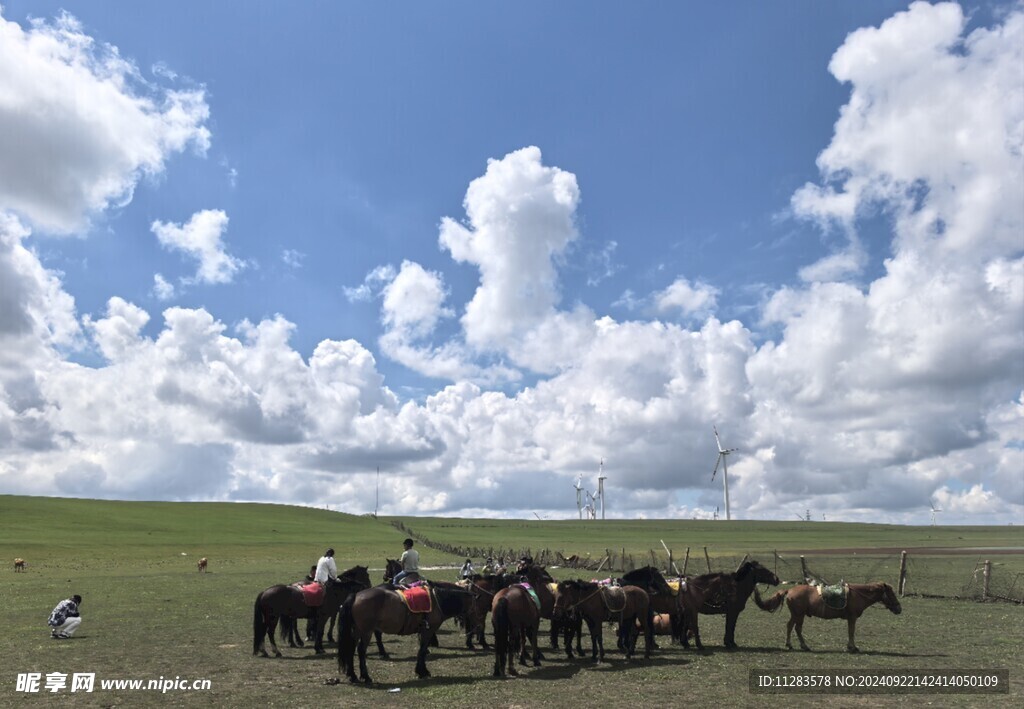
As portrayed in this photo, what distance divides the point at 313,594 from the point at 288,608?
736 mm

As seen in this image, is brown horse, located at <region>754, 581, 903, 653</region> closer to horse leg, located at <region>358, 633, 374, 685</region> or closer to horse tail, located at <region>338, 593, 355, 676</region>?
horse leg, located at <region>358, 633, 374, 685</region>

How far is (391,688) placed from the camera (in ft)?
45.9

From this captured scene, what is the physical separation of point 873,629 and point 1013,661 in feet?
17.4

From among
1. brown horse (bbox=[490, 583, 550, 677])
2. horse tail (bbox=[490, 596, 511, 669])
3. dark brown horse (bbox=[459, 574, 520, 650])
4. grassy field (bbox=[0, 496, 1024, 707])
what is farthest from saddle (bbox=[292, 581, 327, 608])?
horse tail (bbox=[490, 596, 511, 669])

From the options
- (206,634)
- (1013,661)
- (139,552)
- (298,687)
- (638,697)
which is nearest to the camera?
(638,697)

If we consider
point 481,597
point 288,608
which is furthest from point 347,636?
point 481,597

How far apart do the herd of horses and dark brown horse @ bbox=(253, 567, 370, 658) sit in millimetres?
25

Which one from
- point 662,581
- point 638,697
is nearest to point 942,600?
point 662,581

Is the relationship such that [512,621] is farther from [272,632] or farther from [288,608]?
[272,632]

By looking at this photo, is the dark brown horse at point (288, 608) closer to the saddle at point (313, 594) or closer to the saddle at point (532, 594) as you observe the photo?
the saddle at point (313, 594)

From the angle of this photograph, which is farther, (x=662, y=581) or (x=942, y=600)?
(x=942, y=600)

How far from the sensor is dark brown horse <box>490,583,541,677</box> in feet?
49.4

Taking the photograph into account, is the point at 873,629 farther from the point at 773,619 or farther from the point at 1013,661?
the point at 1013,661

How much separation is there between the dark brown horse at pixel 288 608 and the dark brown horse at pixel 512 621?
4433 millimetres
